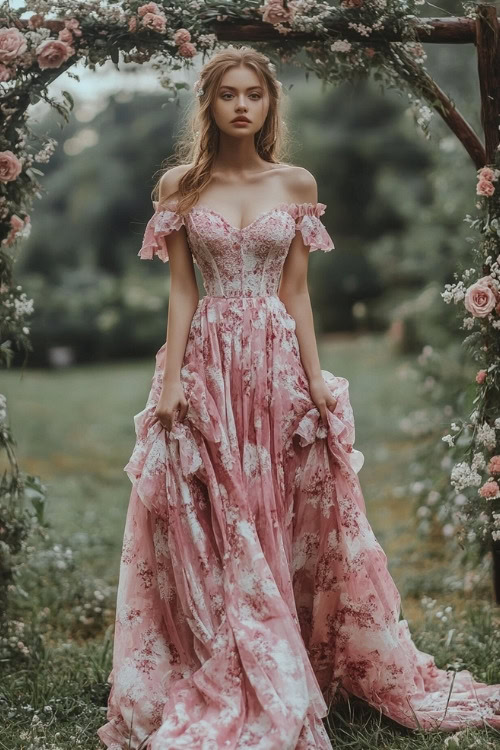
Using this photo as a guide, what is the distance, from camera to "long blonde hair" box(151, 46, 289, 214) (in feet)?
10.5

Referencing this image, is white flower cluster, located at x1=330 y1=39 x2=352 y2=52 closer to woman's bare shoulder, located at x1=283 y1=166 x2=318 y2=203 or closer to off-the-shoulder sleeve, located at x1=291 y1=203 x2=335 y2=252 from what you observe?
woman's bare shoulder, located at x1=283 y1=166 x2=318 y2=203

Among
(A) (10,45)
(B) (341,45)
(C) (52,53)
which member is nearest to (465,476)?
(B) (341,45)

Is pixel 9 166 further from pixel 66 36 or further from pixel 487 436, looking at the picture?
pixel 487 436

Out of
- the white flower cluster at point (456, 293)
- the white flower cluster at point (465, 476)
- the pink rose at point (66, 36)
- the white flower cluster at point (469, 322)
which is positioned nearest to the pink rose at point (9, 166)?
the pink rose at point (66, 36)

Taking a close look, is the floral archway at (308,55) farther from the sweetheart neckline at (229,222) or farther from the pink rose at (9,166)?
the sweetheart neckline at (229,222)

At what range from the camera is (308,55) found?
3678 millimetres

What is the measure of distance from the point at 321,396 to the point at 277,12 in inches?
59.1

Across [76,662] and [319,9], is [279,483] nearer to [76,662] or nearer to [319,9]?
[76,662]

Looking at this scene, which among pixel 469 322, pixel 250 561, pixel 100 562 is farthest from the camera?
pixel 100 562

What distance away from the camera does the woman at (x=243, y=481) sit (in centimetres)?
307

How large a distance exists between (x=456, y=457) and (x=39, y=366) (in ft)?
34.1

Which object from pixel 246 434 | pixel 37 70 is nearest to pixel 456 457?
pixel 246 434

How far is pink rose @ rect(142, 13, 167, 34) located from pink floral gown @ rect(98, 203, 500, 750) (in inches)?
30.0

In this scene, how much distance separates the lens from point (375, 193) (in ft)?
46.6
